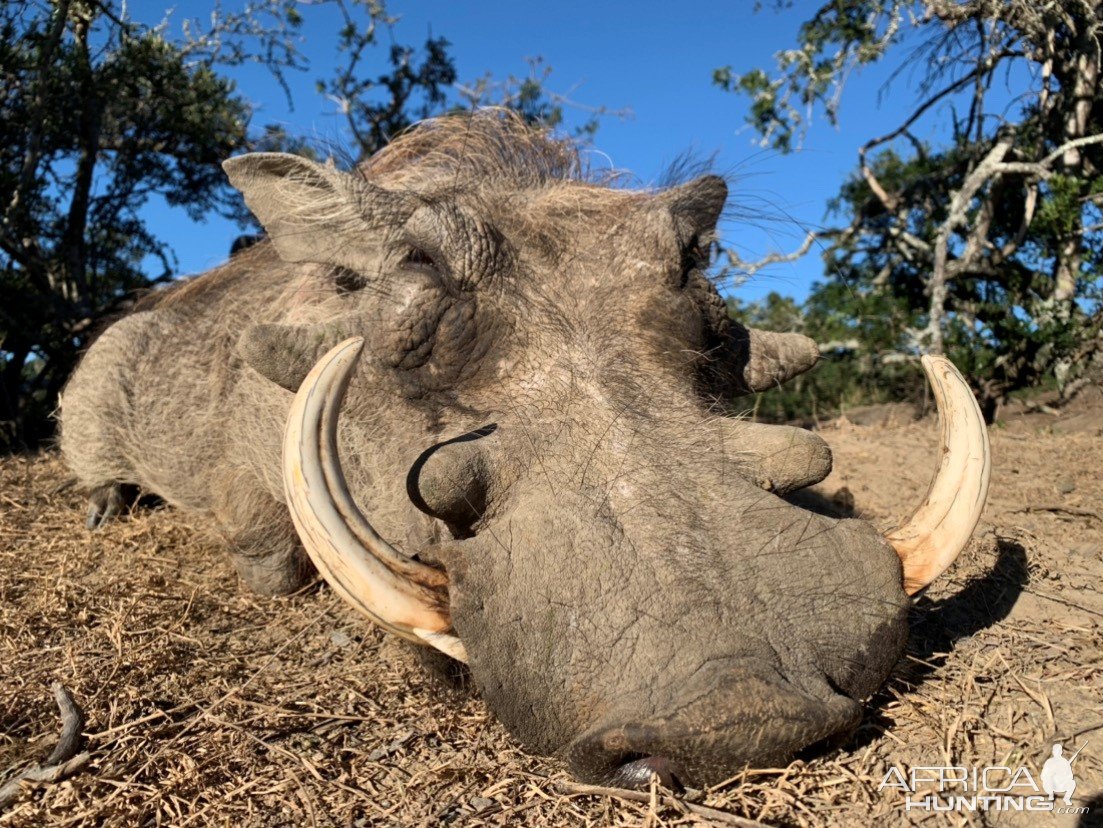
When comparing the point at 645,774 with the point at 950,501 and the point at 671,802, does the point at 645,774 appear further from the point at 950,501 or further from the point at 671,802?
the point at 950,501

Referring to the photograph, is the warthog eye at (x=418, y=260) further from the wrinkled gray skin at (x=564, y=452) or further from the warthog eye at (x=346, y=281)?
the warthog eye at (x=346, y=281)

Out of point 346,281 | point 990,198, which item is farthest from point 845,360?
→ point 346,281

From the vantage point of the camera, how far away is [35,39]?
19.1 ft

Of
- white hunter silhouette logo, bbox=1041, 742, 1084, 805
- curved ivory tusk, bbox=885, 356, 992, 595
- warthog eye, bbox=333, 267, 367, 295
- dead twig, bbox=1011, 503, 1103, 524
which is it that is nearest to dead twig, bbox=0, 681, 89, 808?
warthog eye, bbox=333, 267, 367, 295

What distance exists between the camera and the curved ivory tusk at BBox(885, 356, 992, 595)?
1.77 meters

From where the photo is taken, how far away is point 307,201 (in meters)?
2.60

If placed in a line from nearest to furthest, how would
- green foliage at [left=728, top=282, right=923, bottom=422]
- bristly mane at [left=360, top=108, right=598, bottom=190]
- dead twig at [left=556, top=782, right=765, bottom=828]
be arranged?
dead twig at [left=556, top=782, right=765, bottom=828]
bristly mane at [left=360, top=108, right=598, bottom=190]
green foliage at [left=728, top=282, right=923, bottom=422]

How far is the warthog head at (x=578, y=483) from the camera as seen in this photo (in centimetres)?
146

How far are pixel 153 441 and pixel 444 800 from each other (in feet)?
9.03

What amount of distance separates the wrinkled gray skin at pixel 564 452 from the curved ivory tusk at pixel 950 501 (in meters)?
0.11

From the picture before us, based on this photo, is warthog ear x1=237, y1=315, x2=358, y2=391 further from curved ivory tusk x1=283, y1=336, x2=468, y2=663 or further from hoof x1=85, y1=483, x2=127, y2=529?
hoof x1=85, y1=483, x2=127, y2=529

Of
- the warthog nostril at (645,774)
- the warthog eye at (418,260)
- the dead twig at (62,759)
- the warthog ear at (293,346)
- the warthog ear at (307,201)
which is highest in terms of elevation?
the warthog ear at (307,201)

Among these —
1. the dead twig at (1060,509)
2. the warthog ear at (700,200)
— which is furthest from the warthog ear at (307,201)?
the dead twig at (1060,509)

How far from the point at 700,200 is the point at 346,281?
117cm
